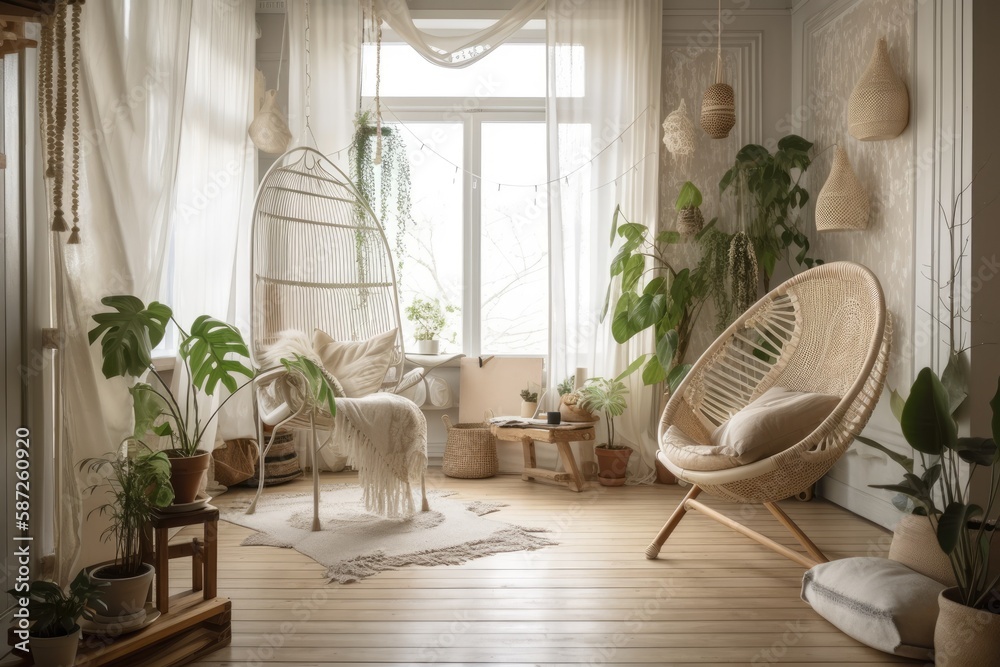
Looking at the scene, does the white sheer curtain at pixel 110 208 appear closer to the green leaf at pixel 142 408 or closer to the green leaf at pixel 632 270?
the green leaf at pixel 142 408

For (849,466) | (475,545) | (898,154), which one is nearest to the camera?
(475,545)

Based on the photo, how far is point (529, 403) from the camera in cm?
427

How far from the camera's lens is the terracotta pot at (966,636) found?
1786 mm

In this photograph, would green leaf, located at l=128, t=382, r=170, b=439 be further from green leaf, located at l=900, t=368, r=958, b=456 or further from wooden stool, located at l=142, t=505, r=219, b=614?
green leaf, located at l=900, t=368, r=958, b=456

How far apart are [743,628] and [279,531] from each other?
185cm

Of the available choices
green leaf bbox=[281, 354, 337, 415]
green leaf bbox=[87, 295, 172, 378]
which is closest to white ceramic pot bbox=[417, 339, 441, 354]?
green leaf bbox=[281, 354, 337, 415]

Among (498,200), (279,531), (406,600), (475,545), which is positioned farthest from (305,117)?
(406,600)

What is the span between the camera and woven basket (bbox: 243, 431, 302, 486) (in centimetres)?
391

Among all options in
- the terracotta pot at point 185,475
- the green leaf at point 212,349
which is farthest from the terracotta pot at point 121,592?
the green leaf at point 212,349

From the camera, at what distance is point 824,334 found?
2932 mm

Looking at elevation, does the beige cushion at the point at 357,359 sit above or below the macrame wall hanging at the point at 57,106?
below

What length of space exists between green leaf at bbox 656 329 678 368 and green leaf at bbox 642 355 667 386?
0.07m

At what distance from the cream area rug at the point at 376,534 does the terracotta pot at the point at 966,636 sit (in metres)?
1.42

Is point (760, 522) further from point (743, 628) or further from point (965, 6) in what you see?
point (965, 6)
